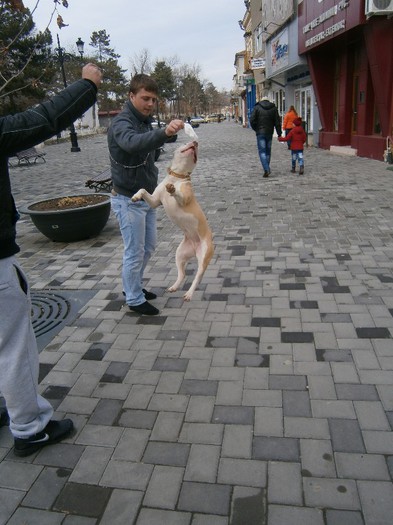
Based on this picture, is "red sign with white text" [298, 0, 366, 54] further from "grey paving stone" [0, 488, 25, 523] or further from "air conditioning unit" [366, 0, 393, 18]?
"grey paving stone" [0, 488, 25, 523]

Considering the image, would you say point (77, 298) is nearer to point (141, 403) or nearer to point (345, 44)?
point (141, 403)

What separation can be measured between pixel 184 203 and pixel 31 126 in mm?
1656

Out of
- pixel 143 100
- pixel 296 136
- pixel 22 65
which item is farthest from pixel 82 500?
pixel 22 65

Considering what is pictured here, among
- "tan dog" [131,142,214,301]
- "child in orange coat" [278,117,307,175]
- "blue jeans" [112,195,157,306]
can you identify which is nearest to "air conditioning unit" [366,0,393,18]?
"child in orange coat" [278,117,307,175]

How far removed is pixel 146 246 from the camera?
179 inches

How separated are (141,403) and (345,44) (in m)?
16.8

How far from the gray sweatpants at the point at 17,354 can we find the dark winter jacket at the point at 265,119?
1029 cm

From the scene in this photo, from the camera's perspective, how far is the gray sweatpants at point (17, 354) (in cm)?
240

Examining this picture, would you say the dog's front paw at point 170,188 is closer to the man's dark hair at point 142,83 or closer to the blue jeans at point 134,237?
the blue jeans at point 134,237

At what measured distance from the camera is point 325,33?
14.9 m

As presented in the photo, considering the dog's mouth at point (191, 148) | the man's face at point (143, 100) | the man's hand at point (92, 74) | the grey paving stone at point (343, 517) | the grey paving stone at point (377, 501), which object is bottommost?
the grey paving stone at point (343, 517)

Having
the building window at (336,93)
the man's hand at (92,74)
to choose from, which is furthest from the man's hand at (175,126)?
the building window at (336,93)

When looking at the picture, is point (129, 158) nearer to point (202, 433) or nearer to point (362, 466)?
point (202, 433)

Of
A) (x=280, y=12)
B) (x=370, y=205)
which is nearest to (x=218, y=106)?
(x=280, y=12)
